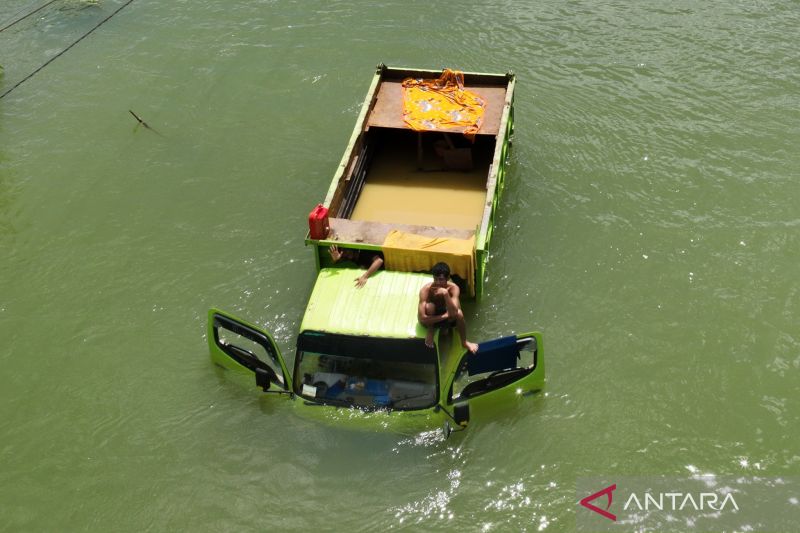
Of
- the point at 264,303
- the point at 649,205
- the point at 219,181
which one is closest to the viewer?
the point at 264,303

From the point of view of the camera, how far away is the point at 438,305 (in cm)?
955

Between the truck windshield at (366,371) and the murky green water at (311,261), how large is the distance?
660 millimetres

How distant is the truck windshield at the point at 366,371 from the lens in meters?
9.41

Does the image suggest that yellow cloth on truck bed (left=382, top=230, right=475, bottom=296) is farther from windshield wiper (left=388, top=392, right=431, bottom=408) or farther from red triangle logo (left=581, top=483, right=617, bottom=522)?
red triangle logo (left=581, top=483, right=617, bottom=522)

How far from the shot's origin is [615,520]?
9070 millimetres

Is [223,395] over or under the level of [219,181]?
under

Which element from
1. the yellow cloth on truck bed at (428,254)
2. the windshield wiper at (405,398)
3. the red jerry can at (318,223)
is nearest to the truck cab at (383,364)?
the windshield wiper at (405,398)

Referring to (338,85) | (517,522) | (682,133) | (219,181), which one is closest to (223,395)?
(517,522)

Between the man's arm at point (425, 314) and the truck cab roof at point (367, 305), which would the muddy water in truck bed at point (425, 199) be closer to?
the truck cab roof at point (367, 305)

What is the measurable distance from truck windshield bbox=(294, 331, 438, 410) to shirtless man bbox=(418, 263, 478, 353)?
29 centimetres

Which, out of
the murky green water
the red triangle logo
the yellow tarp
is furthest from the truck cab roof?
the yellow tarp

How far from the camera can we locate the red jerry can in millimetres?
10602

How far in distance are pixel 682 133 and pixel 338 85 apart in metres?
7.94

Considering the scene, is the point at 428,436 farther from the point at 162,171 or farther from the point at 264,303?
the point at 162,171
